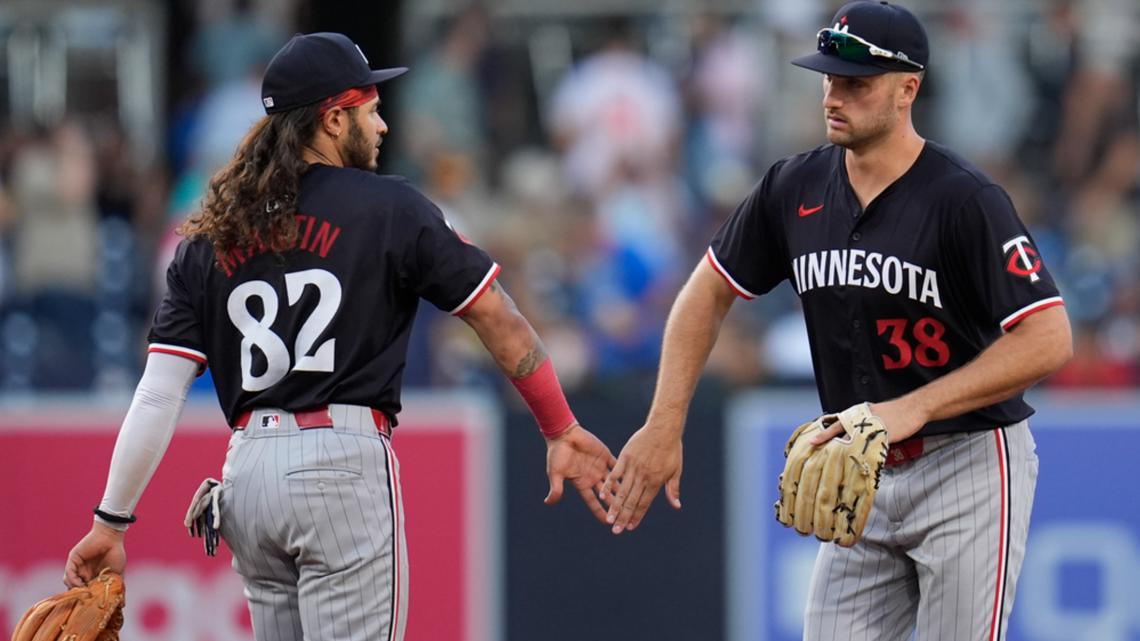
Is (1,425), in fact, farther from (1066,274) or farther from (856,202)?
(1066,274)

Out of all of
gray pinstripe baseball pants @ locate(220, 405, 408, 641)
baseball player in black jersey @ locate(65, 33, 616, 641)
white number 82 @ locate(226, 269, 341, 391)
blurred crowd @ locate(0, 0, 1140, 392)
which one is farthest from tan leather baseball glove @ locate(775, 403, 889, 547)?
blurred crowd @ locate(0, 0, 1140, 392)

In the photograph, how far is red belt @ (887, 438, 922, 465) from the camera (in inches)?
193

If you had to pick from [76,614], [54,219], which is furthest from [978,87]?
[76,614]

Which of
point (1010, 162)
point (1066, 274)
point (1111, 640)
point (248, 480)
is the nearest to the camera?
point (248, 480)

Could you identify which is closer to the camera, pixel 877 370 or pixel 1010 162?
pixel 877 370

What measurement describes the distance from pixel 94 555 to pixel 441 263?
1.35 meters

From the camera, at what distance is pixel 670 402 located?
537cm

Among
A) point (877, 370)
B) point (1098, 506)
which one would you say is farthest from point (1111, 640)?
point (877, 370)

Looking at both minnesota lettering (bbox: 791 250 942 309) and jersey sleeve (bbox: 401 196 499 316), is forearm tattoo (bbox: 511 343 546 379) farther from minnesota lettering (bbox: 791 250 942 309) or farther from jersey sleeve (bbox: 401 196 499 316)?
minnesota lettering (bbox: 791 250 942 309)

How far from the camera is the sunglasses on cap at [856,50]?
482 centimetres

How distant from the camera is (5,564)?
316 inches

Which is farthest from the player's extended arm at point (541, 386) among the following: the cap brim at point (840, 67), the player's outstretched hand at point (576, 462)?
the cap brim at point (840, 67)

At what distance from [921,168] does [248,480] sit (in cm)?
205

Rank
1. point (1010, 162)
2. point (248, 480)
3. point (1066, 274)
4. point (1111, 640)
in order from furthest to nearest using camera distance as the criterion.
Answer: point (1010, 162), point (1066, 274), point (1111, 640), point (248, 480)
